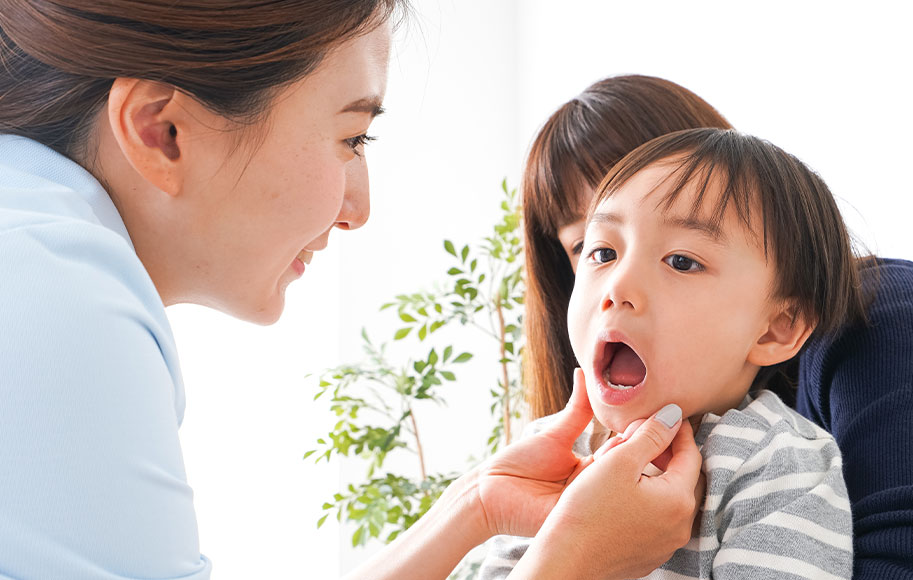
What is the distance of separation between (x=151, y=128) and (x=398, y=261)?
2.25 meters

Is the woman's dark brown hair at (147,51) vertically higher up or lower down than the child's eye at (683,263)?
higher up

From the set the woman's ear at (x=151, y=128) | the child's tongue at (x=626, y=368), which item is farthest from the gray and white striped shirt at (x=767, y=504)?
the woman's ear at (x=151, y=128)

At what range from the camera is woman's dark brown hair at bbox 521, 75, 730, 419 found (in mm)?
1353

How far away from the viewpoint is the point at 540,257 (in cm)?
148

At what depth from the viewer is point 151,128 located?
35.5 inches

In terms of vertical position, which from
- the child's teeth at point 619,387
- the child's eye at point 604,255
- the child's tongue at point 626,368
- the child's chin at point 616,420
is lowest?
the child's chin at point 616,420

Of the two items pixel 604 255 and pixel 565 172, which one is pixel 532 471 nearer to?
pixel 604 255

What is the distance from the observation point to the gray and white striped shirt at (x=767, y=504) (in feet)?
2.81

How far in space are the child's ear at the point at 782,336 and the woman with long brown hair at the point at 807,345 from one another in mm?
88

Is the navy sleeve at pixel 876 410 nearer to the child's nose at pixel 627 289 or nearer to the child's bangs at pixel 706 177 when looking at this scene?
the child's bangs at pixel 706 177

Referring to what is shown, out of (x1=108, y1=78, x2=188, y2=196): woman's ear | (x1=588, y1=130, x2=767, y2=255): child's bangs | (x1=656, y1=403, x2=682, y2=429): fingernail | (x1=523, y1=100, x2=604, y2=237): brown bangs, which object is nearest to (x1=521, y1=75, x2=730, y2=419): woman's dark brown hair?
(x1=523, y1=100, x2=604, y2=237): brown bangs

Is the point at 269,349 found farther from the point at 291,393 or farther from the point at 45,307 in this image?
the point at 45,307

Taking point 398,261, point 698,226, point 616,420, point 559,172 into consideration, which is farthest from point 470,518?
point 398,261

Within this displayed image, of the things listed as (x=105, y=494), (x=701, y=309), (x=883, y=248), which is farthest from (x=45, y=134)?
(x=883, y=248)
